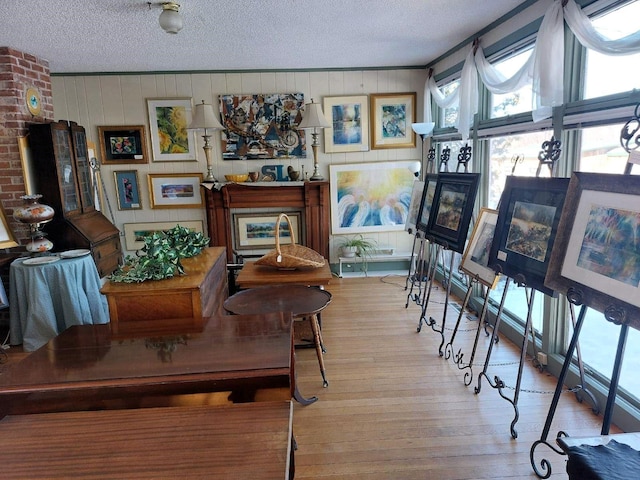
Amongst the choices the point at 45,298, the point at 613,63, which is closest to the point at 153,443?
the point at 613,63

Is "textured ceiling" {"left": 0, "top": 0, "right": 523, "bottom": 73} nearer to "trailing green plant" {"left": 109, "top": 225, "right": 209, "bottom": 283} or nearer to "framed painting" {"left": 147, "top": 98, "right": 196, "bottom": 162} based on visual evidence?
"framed painting" {"left": 147, "top": 98, "right": 196, "bottom": 162}

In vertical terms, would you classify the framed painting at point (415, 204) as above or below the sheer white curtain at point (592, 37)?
below

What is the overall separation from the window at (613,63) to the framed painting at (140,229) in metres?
4.37

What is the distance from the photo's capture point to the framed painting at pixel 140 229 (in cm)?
541

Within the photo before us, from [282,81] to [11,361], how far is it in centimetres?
401

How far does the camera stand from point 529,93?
10.4ft

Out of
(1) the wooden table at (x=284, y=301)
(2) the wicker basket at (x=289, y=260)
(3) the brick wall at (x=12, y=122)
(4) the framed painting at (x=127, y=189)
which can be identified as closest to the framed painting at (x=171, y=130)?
(4) the framed painting at (x=127, y=189)

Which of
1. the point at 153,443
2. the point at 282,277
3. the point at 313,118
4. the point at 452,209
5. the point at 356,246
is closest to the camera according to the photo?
the point at 153,443

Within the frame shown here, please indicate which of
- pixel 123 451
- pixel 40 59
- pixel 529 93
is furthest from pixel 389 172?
pixel 123 451

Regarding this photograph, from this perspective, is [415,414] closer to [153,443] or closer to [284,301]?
[284,301]

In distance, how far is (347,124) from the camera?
5355 mm

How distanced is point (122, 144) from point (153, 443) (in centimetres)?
488

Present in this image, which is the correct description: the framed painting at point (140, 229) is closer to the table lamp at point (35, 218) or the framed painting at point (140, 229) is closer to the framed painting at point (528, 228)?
the table lamp at point (35, 218)

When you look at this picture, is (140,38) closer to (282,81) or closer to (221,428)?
(282,81)
